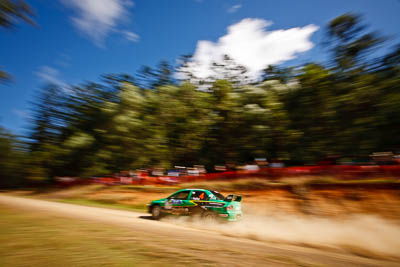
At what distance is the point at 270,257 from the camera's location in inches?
176

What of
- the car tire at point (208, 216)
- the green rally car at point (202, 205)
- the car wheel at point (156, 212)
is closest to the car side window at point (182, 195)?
the green rally car at point (202, 205)

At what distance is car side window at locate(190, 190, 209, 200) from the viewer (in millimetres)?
9398

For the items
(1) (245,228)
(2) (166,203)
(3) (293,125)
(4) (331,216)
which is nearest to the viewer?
(1) (245,228)

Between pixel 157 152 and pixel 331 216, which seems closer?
pixel 331 216

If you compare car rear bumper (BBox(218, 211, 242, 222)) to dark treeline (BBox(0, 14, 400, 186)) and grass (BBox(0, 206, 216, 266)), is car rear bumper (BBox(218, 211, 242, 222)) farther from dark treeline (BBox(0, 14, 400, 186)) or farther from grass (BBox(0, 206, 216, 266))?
dark treeline (BBox(0, 14, 400, 186))

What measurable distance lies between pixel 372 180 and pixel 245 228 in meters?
7.79

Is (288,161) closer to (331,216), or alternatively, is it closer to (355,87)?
(355,87)

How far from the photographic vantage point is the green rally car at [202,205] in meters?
8.90

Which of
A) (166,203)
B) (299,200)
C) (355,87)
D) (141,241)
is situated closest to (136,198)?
(166,203)

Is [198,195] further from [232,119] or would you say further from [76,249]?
[232,119]

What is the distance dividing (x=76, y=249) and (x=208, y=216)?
570cm

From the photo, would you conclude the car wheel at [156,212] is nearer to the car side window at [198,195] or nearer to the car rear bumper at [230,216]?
the car side window at [198,195]

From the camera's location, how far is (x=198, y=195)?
378 inches

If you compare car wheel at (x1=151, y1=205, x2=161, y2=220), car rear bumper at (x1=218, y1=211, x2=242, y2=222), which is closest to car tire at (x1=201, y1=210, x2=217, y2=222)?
car rear bumper at (x1=218, y1=211, x2=242, y2=222)
